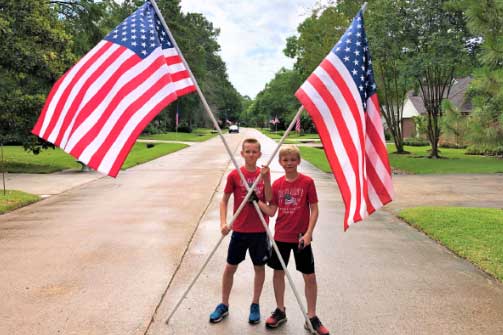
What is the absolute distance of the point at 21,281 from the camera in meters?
5.28

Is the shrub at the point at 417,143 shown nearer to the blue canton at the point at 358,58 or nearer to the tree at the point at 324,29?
the tree at the point at 324,29

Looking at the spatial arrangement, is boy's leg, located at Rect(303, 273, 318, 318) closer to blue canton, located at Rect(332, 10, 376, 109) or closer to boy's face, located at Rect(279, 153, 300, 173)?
boy's face, located at Rect(279, 153, 300, 173)

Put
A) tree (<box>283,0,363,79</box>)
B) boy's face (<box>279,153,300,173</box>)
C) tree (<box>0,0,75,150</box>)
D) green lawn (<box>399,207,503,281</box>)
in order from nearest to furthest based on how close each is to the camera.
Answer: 1. boy's face (<box>279,153,300,173</box>)
2. green lawn (<box>399,207,503,281</box>)
3. tree (<box>0,0,75,150</box>)
4. tree (<box>283,0,363,79</box>)

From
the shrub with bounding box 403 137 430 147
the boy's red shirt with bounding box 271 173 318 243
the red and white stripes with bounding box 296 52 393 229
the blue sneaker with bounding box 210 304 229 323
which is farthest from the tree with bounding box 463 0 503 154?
the shrub with bounding box 403 137 430 147

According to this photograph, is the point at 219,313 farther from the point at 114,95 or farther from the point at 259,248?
the point at 114,95

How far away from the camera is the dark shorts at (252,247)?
4074mm

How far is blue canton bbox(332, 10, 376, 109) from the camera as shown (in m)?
4.03

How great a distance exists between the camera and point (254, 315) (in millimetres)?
4133

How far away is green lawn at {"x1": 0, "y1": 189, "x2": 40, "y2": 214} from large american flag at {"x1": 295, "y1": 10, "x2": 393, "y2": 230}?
8.00 m

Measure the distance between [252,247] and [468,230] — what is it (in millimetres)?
5170

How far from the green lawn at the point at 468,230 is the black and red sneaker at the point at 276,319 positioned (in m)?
2.84

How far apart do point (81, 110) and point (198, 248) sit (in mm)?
3066

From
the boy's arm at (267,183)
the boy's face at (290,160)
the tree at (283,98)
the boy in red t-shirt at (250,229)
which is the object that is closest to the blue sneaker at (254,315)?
the boy in red t-shirt at (250,229)

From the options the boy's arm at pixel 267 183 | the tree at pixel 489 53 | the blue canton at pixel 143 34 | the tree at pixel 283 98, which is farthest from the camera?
the tree at pixel 283 98
